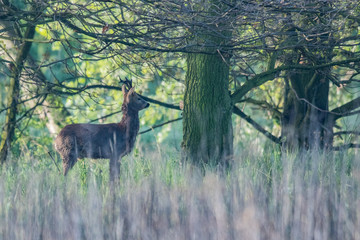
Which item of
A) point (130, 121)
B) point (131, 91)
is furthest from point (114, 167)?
point (131, 91)

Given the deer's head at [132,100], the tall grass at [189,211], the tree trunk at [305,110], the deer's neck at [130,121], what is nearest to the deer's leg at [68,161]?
the deer's neck at [130,121]

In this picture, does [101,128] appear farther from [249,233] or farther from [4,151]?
[249,233]

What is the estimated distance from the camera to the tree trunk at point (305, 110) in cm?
889

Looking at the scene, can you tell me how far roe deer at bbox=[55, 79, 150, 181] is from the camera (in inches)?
267

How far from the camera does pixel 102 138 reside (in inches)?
281

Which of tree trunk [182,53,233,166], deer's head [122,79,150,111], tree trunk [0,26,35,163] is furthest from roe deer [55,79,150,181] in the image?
tree trunk [0,26,35,163]

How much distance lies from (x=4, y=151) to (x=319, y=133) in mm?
5380

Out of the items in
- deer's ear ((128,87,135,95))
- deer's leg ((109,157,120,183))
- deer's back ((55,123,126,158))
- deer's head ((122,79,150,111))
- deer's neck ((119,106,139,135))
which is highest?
deer's ear ((128,87,135,95))

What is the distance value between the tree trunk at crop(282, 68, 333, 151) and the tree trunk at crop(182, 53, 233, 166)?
83.1 inches

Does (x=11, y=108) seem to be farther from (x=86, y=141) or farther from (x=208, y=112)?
(x=208, y=112)

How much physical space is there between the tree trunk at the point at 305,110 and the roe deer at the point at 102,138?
9.67 feet

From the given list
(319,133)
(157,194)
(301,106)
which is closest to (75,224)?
(157,194)

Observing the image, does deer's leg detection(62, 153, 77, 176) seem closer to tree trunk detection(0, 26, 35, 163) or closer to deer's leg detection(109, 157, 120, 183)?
deer's leg detection(109, 157, 120, 183)

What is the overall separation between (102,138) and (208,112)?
1.55 meters
